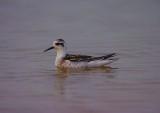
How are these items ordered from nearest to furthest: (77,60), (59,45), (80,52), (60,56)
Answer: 1. (77,60)
2. (60,56)
3. (59,45)
4. (80,52)

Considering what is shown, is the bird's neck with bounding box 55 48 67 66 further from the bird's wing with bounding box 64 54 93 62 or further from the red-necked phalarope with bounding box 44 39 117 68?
Result: the bird's wing with bounding box 64 54 93 62

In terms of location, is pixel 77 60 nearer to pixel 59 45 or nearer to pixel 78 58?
pixel 78 58

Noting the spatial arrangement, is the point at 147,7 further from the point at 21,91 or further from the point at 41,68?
the point at 21,91

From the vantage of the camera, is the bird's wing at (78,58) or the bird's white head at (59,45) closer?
the bird's wing at (78,58)

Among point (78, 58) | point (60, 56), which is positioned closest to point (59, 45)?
point (60, 56)

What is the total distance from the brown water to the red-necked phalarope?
265 millimetres

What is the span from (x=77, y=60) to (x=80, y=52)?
1.67m

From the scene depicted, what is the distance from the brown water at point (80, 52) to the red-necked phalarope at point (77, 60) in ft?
0.87

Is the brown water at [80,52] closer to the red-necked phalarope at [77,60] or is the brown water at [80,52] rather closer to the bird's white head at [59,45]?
the red-necked phalarope at [77,60]

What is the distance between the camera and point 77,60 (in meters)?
16.7

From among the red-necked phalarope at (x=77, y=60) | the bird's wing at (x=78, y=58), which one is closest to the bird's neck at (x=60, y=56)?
the red-necked phalarope at (x=77, y=60)

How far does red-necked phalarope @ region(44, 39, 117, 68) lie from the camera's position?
16484 mm

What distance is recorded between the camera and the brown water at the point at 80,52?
480 inches

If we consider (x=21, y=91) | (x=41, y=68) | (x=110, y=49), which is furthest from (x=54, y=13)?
(x=21, y=91)
